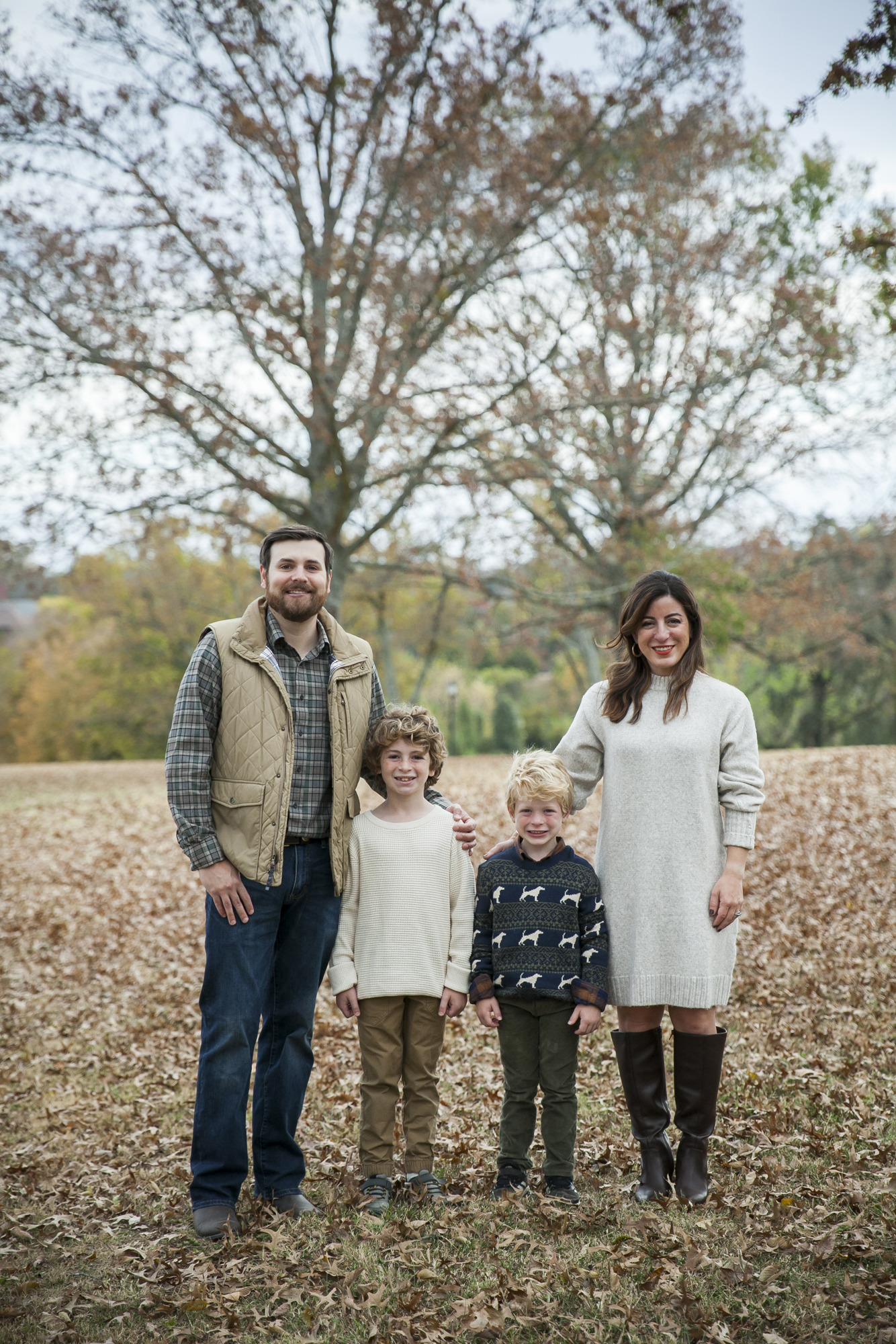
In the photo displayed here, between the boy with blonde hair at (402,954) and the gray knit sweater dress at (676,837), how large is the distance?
59 cm

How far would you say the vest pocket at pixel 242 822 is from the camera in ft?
11.4

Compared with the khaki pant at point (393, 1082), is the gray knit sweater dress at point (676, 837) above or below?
above

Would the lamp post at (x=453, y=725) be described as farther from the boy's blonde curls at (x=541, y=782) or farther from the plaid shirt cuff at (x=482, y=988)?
the plaid shirt cuff at (x=482, y=988)

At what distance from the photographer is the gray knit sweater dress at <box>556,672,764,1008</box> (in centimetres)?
349

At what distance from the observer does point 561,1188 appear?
3.61 metres

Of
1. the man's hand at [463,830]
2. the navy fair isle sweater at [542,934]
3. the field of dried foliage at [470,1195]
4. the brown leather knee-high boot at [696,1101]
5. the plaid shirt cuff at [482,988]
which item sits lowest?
the field of dried foliage at [470,1195]

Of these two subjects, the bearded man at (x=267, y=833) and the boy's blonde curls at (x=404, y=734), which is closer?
the bearded man at (x=267, y=833)

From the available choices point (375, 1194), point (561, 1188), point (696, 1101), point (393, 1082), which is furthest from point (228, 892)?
point (696, 1101)

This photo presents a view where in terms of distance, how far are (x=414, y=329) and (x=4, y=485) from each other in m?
4.54

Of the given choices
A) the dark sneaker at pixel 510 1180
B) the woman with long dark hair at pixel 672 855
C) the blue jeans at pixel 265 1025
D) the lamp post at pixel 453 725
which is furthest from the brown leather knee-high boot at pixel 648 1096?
the lamp post at pixel 453 725

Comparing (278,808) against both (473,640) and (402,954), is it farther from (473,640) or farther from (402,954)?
(473,640)

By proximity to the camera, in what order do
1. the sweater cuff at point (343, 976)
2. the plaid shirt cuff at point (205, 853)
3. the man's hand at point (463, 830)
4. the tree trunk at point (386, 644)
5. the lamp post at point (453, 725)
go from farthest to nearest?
the lamp post at point (453, 725) < the tree trunk at point (386, 644) < the man's hand at point (463, 830) < the sweater cuff at point (343, 976) < the plaid shirt cuff at point (205, 853)

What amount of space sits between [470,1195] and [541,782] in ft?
5.29

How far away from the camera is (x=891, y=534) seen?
21938 mm
